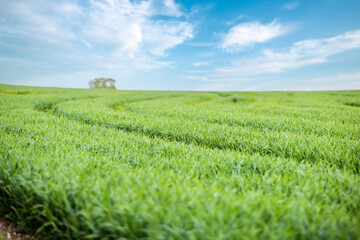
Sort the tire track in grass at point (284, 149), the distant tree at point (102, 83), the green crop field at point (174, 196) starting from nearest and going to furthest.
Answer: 1. the green crop field at point (174, 196)
2. the tire track in grass at point (284, 149)
3. the distant tree at point (102, 83)

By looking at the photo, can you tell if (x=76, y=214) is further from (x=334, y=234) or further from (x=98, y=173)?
(x=334, y=234)

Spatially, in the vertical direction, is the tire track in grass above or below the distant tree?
below

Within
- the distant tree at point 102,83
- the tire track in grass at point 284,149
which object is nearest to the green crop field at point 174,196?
the tire track in grass at point 284,149

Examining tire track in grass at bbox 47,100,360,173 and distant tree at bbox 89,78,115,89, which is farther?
distant tree at bbox 89,78,115,89

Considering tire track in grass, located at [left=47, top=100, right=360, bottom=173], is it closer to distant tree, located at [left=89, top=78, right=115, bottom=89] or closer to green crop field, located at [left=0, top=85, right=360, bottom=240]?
green crop field, located at [left=0, top=85, right=360, bottom=240]

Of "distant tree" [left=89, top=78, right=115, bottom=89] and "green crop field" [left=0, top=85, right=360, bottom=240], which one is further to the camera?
"distant tree" [left=89, top=78, right=115, bottom=89]

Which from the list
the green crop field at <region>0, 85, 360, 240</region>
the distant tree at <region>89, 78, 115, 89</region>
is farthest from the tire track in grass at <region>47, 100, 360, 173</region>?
the distant tree at <region>89, 78, 115, 89</region>

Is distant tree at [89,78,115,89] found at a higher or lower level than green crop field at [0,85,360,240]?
higher

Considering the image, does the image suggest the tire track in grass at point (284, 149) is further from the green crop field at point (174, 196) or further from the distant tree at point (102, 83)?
the distant tree at point (102, 83)

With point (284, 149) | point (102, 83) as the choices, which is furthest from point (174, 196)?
point (102, 83)

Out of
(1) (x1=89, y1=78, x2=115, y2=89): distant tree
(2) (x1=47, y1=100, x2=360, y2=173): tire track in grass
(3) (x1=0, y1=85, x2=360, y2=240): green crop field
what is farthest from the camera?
(1) (x1=89, y1=78, x2=115, y2=89): distant tree

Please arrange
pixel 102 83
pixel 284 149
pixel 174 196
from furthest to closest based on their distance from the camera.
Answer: pixel 102 83 → pixel 284 149 → pixel 174 196

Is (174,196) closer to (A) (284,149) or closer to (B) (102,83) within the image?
(A) (284,149)

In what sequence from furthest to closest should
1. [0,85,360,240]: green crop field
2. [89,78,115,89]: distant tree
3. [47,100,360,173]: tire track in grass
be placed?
1. [89,78,115,89]: distant tree
2. [47,100,360,173]: tire track in grass
3. [0,85,360,240]: green crop field
